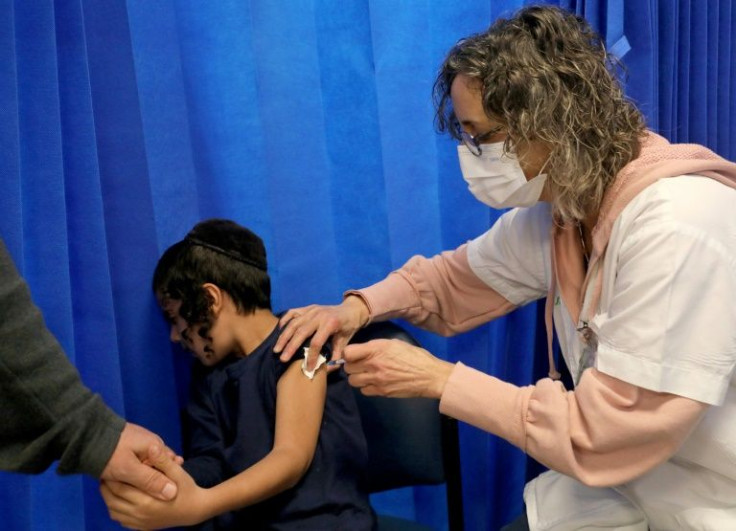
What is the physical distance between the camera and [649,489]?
4.43 feet

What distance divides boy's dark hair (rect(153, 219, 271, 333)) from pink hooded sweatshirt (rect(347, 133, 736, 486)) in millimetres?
481

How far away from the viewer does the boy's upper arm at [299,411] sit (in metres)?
1.40

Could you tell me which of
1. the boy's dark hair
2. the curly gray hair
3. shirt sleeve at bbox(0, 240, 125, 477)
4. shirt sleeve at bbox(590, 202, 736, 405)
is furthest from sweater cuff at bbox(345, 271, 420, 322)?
shirt sleeve at bbox(0, 240, 125, 477)

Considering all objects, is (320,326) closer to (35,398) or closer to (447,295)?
(447,295)

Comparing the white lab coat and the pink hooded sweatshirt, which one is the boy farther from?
the white lab coat

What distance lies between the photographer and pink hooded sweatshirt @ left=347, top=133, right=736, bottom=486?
45.9 inches

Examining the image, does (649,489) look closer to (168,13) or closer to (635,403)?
(635,403)

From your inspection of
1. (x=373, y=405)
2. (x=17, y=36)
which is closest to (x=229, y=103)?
(x=17, y=36)

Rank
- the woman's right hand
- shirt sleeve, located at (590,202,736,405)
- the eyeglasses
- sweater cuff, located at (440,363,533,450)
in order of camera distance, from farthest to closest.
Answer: the woman's right hand
the eyeglasses
sweater cuff, located at (440,363,533,450)
shirt sleeve, located at (590,202,736,405)

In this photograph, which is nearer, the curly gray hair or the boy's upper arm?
the curly gray hair

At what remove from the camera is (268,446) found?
4.81ft

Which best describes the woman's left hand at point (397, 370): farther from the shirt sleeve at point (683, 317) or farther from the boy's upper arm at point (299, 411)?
the shirt sleeve at point (683, 317)

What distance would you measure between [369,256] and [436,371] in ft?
1.92

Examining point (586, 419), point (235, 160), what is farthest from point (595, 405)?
point (235, 160)
